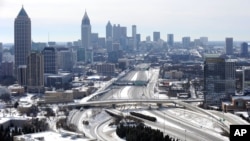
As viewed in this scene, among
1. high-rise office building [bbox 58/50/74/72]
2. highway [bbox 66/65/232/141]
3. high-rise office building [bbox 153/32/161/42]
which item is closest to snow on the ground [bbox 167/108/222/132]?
highway [bbox 66/65/232/141]

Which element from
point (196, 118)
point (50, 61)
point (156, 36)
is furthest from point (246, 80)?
point (156, 36)

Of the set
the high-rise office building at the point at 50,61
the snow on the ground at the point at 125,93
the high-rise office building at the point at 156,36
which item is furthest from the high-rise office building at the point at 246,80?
the high-rise office building at the point at 156,36

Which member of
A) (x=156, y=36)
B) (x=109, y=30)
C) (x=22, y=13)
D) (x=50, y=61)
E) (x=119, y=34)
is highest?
(x=109, y=30)

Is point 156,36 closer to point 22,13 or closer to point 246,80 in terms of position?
point 22,13

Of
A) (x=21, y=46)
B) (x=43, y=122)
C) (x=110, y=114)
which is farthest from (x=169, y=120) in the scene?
(x=21, y=46)

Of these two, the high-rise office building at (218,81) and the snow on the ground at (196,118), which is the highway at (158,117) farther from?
the high-rise office building at (218,81)

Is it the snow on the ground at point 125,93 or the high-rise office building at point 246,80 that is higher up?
the high-rise office building at point 246,80
